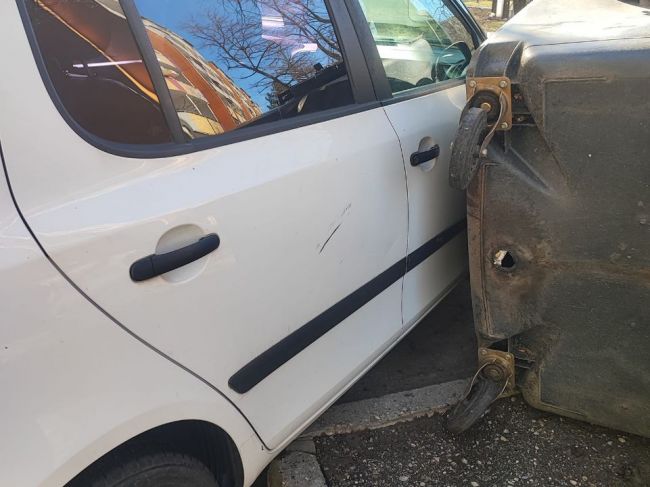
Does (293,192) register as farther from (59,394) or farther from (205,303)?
(59,394)

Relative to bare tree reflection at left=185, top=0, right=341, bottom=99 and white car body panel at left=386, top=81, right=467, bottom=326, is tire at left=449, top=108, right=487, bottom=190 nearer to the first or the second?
white car body panel at left=386, top=81, right=467, bottom=326

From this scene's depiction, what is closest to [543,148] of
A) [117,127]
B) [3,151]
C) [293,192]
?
[293,192]

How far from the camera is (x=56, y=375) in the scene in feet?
3.62

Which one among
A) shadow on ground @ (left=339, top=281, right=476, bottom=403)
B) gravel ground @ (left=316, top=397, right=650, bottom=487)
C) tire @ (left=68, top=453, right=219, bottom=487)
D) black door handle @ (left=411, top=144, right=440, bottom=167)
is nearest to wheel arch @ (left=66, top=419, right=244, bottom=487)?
tire @ (left=68, top=453, right=219, bottom=487)

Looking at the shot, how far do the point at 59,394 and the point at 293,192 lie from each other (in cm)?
76

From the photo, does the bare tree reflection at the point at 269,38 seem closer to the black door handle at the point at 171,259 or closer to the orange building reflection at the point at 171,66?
the orange building reflection at the point at 171,66

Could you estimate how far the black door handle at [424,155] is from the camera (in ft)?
6.71

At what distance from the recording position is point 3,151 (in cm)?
106

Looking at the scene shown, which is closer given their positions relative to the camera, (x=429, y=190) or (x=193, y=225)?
(x=193, y=225)

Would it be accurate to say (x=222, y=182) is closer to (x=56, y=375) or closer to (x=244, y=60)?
(x=244, y=60)

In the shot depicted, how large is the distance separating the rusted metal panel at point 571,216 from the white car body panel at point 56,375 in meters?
1.19

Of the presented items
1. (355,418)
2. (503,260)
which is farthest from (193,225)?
(355,418)

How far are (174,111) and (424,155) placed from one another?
1029 millimetres

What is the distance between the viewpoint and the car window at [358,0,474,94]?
7.03 feet
